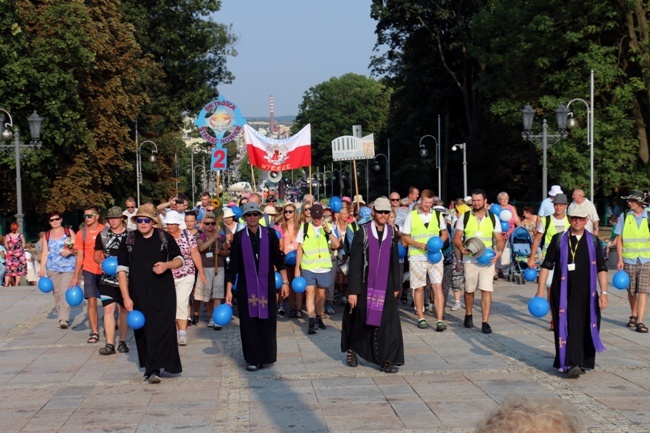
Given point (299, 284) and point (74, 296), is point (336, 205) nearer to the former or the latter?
point (299, 284)

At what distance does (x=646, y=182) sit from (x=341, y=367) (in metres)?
27.1

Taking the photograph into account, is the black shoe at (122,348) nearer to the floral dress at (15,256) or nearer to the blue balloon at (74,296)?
the blue balloon at (74,296)

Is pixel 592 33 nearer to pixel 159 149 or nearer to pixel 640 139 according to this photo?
pixel 640 139

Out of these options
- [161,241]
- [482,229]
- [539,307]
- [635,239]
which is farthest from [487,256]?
[161,241]

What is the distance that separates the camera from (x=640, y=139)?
3466 centimetres

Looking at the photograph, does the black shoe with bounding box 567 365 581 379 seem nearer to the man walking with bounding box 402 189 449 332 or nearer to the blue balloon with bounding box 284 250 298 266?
the man walking with bounding box 402 189 449 332

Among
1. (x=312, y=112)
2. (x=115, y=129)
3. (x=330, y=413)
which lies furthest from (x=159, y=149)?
(x=312, y=112)

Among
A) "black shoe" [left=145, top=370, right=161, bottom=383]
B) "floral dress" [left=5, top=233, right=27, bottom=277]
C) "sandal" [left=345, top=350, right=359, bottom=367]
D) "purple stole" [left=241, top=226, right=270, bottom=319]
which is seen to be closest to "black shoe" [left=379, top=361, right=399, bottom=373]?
"sandal" [left=345, top=350, right=359, bottom=367]

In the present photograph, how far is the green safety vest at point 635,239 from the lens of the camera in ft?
39.5

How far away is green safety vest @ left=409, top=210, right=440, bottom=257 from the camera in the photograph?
12.4 metres

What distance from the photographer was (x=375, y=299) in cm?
969

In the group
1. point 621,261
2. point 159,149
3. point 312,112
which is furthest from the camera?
point 312,112

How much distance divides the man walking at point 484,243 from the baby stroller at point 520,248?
5.95 m

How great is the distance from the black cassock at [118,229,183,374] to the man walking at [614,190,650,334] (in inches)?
234
